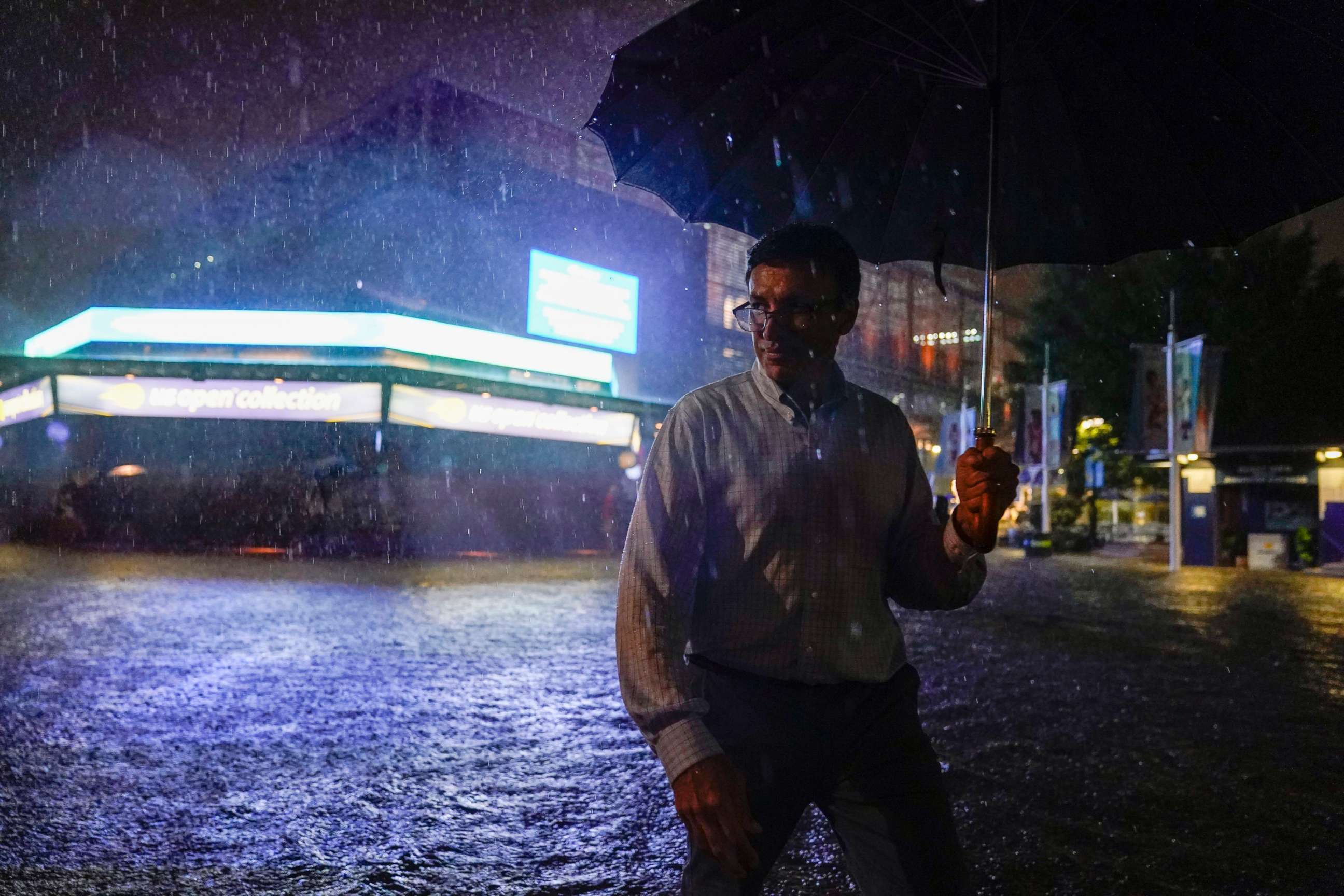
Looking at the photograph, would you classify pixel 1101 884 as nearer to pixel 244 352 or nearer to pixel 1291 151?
pixel 1291 151

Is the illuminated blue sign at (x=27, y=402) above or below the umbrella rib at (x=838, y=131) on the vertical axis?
above

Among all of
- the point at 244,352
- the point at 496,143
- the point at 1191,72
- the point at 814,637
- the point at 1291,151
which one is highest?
the point at 496,143

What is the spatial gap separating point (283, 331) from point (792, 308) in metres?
21.7

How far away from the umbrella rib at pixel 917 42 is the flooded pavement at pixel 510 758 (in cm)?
282

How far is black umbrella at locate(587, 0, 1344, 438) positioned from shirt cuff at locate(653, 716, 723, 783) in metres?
1.21

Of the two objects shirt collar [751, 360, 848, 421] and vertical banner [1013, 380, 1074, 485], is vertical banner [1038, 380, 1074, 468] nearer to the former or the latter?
vertical banner [1013, 380, 1074, 485]

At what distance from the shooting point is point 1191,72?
2.43m

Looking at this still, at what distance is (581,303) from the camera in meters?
26.8

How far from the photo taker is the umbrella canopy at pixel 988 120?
2.31 metres

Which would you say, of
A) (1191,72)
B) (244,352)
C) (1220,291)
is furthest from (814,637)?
(1220,291)

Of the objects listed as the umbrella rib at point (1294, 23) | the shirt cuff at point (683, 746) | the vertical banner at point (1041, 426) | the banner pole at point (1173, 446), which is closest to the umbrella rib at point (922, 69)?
the umbrella rib at point (1294, 23)

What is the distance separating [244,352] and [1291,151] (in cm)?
2234

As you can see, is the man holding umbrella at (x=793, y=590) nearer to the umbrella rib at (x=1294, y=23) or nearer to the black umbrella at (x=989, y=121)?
the black umbrella at (x=989, y=121)

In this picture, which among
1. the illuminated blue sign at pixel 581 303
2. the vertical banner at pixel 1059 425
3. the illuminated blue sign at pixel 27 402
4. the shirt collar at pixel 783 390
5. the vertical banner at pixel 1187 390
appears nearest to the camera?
the shirt collar at pixel 783 390
